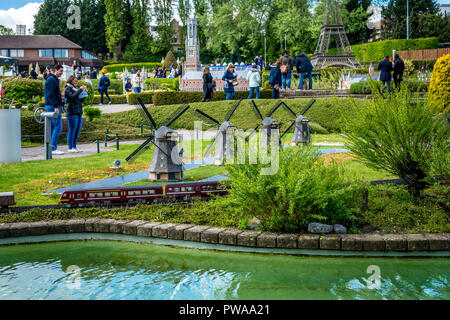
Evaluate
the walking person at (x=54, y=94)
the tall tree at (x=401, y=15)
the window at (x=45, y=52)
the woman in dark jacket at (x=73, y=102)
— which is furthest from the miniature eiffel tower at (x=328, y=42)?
the window at (x=45, y=52)

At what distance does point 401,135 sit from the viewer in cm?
700

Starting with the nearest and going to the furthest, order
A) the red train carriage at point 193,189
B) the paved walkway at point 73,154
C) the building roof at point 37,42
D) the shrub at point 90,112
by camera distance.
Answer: the red train carriage at point 193,189 < the paved walkway at point 73,154 < the shrub at point 90,112 < the building roof at point 37,42

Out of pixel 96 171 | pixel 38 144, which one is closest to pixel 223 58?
pixel 38 144

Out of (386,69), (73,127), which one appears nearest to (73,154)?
(73,127)

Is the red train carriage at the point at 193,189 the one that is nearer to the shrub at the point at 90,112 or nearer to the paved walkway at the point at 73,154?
the paved walkway at the point at 73,154

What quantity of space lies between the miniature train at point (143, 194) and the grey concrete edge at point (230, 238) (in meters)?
0.73

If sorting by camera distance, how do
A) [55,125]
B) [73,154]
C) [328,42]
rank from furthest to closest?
[328,42], [73,154], [55,125]

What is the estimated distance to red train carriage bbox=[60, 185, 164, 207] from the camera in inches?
276

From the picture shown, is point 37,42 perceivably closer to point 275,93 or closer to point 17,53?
point 17,53

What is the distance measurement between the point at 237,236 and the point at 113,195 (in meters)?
2.36

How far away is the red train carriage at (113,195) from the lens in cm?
702

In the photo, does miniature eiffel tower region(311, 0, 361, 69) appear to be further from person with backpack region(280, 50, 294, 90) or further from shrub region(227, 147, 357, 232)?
shrub region(227, 147, 357, 232)

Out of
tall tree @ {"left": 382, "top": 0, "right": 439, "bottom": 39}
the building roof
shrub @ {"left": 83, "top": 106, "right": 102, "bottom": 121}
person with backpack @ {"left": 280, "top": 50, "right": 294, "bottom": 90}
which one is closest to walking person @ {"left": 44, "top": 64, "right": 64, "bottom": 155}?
shrub @ {"left": 83, "top": 106, "right": 102, "bottom": 121}

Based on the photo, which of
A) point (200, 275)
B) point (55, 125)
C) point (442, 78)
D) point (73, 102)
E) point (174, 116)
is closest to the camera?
point (200, 275)
